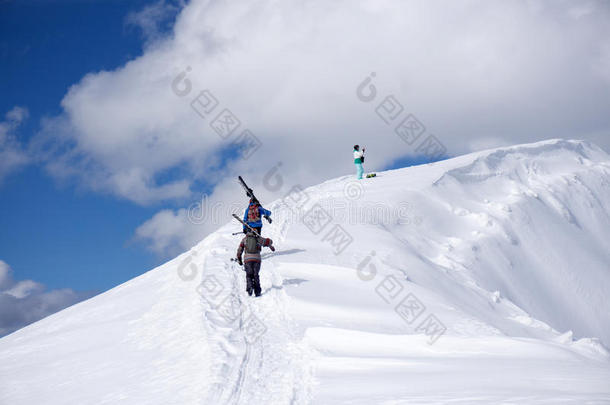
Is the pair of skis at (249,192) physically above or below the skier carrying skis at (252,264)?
above

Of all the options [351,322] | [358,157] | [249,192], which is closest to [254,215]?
[249,192]

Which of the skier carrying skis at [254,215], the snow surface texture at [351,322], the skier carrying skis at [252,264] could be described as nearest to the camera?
the snow surface texture at [351,322]

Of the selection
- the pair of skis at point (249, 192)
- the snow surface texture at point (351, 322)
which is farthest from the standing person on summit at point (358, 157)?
the pair of skis at point (249, 192)

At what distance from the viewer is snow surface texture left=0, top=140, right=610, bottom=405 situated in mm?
5480

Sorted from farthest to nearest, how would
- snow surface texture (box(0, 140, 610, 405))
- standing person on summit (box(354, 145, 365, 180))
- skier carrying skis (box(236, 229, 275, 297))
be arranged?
standing person on summit (box(354, 145, 365, 180)) → skier carrying skis (box(236, 229, 275, 297)) → snow surface texture (box(0, 140, 610, 405))

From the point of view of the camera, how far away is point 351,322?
27.7ft

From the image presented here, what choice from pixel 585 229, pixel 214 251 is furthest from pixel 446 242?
pixel 585 229

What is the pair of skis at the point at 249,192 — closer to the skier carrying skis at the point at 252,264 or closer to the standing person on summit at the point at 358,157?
the skier carrying skis at the point at 252,264

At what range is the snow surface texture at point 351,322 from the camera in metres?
5.48

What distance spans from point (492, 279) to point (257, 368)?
13789 millimetres

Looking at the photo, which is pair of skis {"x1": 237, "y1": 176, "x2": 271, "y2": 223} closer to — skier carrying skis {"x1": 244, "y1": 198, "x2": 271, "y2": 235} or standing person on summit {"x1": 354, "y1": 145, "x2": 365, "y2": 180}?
skier carrying skis {"x1": 244, "y1": 198, "x2": 271, "y2": 235}

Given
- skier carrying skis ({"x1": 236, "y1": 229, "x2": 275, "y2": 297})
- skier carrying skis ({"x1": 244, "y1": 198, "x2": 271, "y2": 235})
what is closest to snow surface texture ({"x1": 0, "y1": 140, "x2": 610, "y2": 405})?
skier carrying skis ({"x1": 236, "y1": 229, "x2": 275, "y2": 297})

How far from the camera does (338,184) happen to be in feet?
75.2

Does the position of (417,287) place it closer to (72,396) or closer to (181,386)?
(181,386)
